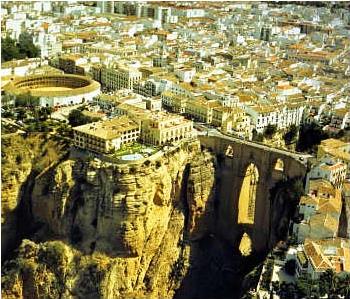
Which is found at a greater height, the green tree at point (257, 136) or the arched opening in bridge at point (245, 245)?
the green tree at point (257, 136)

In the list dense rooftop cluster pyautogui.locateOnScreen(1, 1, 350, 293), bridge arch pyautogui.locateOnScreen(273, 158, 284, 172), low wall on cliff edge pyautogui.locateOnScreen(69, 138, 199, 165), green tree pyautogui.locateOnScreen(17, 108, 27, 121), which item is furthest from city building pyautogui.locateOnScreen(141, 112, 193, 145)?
green tree pyautogui.locateOnScreen(17, 108, 27, 121)

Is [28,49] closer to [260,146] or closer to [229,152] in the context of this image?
[229,152]

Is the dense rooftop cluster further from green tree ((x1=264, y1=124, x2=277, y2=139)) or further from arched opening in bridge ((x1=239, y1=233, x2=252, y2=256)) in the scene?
arched opening in bridge ((x1=239, y1=233, x2=252, y2=256))

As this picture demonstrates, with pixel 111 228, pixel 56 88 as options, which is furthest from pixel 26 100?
pixel 111 228

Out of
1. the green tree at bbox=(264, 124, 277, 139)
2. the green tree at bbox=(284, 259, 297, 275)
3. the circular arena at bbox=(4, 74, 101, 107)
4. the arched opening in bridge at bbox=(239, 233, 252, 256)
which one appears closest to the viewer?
the green tree at bbox=(284, 259, 297, 275)

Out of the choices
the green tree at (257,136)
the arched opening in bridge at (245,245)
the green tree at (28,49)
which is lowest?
the arched opening in bridge at (245,245)

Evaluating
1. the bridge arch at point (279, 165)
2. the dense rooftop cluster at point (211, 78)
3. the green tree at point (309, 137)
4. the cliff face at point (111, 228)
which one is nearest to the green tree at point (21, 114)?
the dense rooftop cluster at point (211, 78)

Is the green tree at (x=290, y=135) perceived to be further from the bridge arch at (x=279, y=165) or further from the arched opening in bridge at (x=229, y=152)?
the arched opening in bridge at (x=229, y=152)
